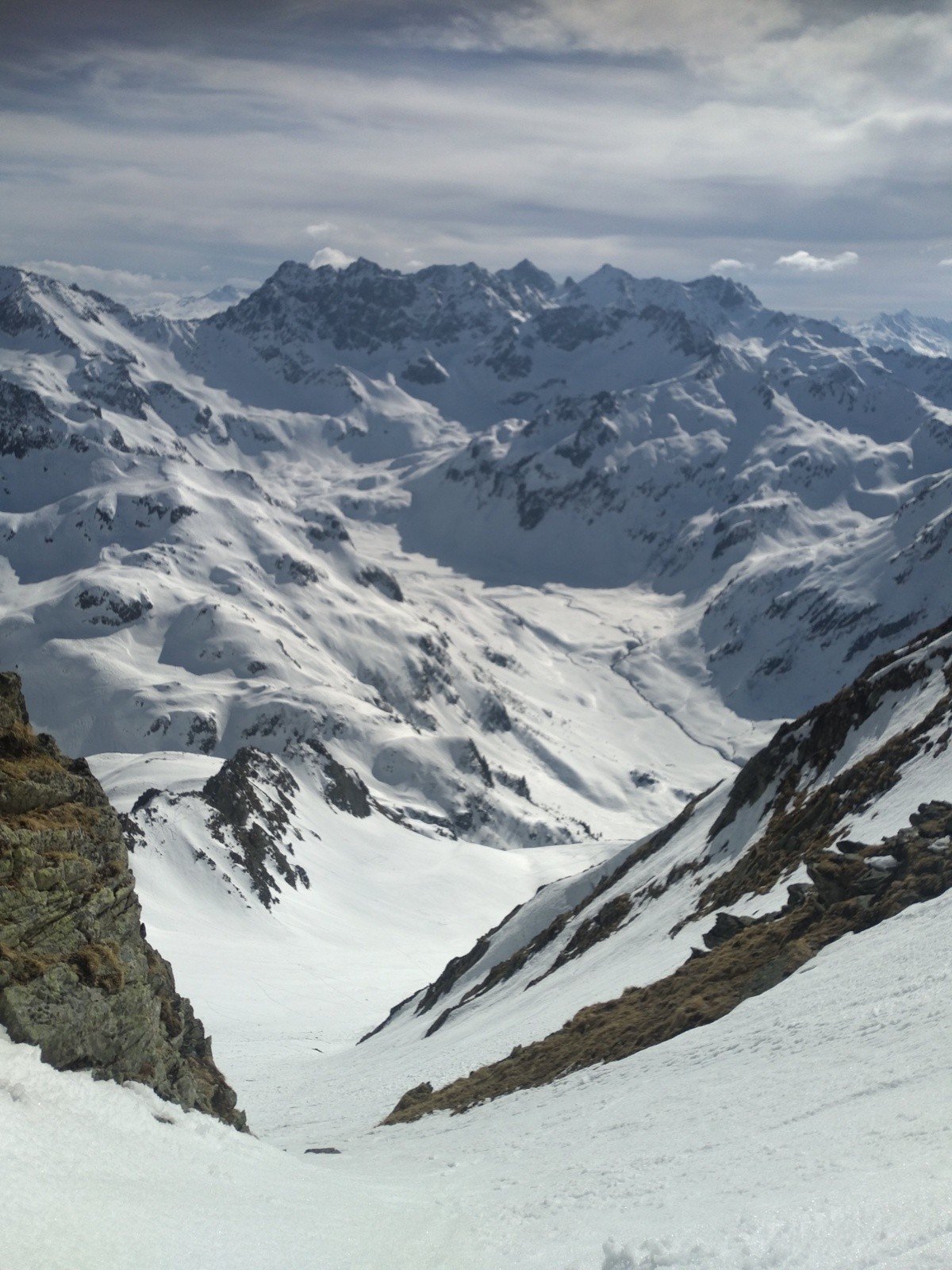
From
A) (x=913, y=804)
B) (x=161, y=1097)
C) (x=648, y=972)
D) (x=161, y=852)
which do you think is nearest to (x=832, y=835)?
(x=913, y=804)

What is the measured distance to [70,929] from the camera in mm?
27078

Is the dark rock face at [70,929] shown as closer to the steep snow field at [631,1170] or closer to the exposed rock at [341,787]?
the steep snow field at [631,1170]

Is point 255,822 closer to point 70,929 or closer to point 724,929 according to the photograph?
point 724,929

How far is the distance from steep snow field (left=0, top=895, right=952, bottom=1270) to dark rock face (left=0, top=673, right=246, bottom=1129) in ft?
3.72

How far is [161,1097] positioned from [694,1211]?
593 inches

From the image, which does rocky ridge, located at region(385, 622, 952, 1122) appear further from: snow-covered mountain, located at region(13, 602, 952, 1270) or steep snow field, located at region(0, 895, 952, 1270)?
steep snow field, located at region(0, 895, 952, 1270)

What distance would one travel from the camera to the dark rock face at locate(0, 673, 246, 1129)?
24953mm

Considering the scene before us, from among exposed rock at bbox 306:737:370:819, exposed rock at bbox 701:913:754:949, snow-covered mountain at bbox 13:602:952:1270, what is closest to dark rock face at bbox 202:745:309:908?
exposed rock at bbox 306:737:370:819

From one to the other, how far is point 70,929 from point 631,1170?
13.9m

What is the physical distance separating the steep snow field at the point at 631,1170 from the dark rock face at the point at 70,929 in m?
1.13

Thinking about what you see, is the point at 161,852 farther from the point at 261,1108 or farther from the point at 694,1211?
the point at 694,1211

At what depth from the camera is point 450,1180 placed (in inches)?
1045

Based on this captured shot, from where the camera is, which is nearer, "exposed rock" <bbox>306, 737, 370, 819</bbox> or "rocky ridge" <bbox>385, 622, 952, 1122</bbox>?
"rocky ridge" <bbox>385, 622, 952, 1122</bbox>

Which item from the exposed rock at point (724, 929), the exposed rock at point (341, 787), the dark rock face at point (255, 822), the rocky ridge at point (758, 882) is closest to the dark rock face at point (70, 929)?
the rocky ridge at point (758, 882)
